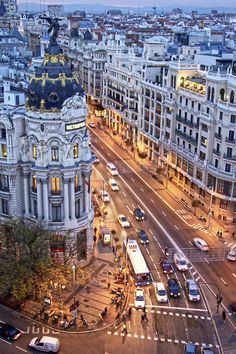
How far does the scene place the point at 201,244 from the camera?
108562mm

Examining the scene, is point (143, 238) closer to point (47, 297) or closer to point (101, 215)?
point (101, 215)

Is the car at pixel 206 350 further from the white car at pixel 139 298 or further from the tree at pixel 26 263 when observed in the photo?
the tree at pixel 26 263

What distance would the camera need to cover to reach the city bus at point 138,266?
94.9 m

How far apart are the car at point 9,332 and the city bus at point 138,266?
24.9m

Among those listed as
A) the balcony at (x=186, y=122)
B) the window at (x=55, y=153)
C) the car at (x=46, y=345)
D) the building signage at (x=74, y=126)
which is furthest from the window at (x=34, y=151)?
the balcony at (x=186, y=122)

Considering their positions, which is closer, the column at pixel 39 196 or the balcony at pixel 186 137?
the column at pixel 39 196

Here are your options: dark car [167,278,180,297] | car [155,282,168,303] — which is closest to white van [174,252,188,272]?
dark car [167,278,180,297]

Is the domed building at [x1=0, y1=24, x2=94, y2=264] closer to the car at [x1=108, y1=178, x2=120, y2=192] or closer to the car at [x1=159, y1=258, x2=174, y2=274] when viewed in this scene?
the car at [x1=159, y1=258, x2=174, y2=274]

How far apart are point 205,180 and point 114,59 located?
90.2 metres

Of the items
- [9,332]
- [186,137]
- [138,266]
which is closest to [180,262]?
[138,266]

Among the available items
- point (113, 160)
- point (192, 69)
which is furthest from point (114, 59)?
point (192, 69)

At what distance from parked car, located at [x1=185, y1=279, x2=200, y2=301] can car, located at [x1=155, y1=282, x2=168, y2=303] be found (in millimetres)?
4344

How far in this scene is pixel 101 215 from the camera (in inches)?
4909

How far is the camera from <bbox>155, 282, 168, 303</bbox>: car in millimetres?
89812
